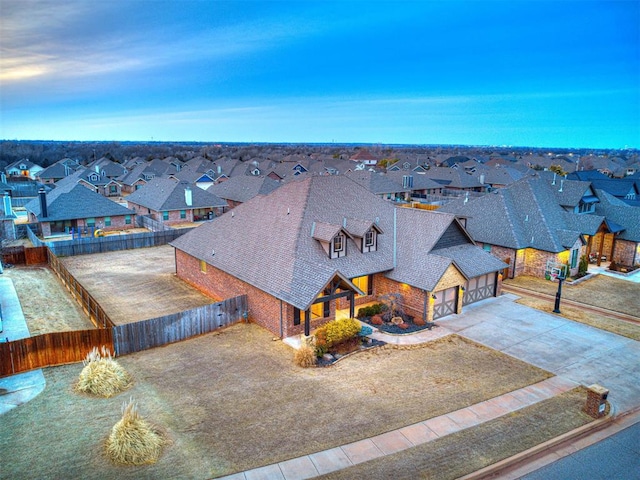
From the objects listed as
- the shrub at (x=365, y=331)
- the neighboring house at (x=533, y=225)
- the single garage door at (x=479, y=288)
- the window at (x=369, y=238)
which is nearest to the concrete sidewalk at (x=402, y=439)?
the shrub at (x=365, y=331)

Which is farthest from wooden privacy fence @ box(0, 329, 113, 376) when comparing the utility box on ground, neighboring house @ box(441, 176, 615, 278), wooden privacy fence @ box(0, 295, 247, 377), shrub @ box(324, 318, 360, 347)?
neighboring house @ box(441, 176, 615, 278)

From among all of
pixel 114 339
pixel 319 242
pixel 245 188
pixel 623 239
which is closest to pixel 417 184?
pixel 245 188

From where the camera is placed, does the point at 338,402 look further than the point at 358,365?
No

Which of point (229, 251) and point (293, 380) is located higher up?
point (229, 251)

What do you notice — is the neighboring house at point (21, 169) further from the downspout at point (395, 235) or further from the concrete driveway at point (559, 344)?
the concrete driveway at point (559, 344)

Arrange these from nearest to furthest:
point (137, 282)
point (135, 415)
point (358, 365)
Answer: point (135, 415), point (358, 365), point (137, 282)

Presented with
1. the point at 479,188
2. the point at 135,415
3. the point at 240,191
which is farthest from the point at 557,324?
the point at 479,188

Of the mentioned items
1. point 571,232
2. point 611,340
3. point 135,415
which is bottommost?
point 611,340

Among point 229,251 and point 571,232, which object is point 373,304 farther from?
point 571,232

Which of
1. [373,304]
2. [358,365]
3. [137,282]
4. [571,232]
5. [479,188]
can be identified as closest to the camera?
[358,365]
